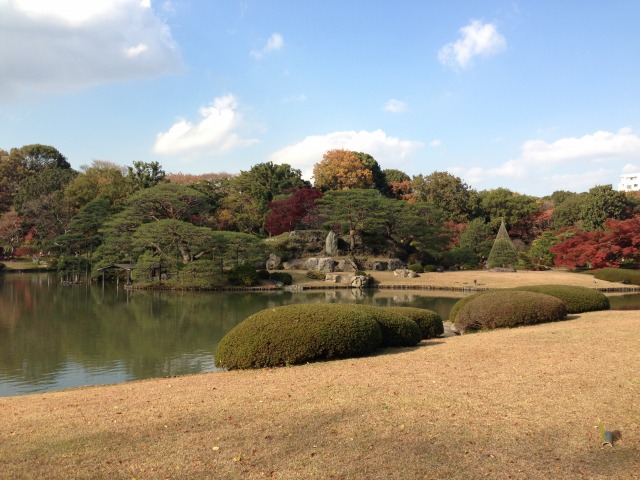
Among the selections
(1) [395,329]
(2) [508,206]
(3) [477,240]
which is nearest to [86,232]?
(3) [477,240]

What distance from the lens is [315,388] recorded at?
5.53 m

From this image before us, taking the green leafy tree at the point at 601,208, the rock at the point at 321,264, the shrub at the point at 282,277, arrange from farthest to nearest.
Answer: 1. the green leafy tree at the point at 601,208
2. the rock at the point at 321,264
3. the shrub at the point at 282,277

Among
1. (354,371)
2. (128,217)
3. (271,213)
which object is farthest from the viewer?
(271,213)

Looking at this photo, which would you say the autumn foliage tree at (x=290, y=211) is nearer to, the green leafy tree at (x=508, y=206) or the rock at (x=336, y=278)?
the rock at (x=336, y=278)

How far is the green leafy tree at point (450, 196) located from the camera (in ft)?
158

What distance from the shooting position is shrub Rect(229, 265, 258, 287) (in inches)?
1147

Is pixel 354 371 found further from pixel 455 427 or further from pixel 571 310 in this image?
pixel 571 310

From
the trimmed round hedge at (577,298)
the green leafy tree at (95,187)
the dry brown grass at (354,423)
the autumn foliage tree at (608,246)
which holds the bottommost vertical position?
the dry brown grass at (354,423)

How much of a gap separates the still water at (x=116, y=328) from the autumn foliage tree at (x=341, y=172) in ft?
71.7

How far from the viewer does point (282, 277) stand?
31078mm

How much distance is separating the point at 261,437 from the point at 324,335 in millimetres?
3294

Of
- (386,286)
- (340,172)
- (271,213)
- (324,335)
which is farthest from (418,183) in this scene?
(324,335)

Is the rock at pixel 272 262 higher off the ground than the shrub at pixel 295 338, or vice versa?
the rock at pixel 272 262

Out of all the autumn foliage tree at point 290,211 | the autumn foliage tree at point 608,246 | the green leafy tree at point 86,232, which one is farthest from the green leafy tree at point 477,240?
the green leafy tree at point 86,232
